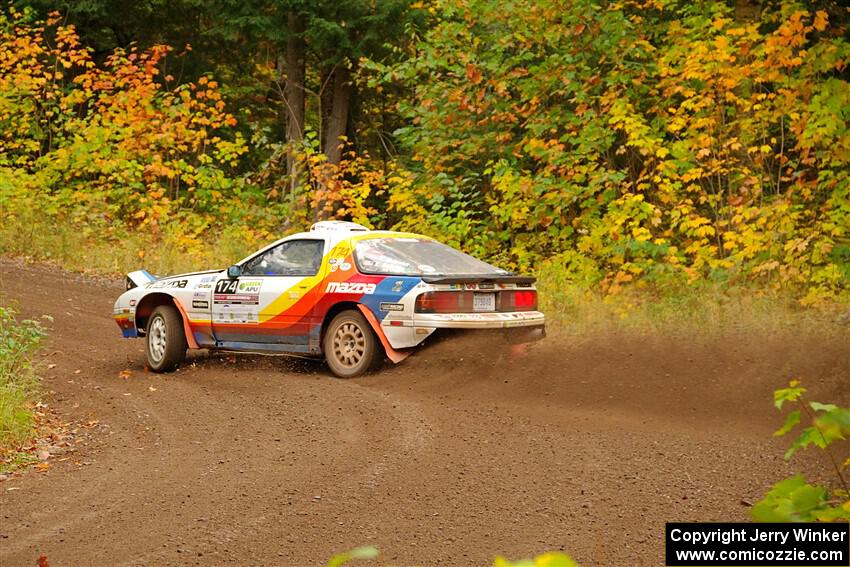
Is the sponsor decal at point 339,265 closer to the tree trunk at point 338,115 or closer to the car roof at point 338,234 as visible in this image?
the car roof at point 338,234

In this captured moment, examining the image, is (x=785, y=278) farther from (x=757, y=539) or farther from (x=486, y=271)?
(x=757, y=539)

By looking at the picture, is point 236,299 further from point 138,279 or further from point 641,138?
point 641,138

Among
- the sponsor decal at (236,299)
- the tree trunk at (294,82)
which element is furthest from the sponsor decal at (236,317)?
the tree trunk at (294,82)

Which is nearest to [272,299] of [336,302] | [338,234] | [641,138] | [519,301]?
[336,302]

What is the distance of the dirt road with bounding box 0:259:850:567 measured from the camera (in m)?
5.91

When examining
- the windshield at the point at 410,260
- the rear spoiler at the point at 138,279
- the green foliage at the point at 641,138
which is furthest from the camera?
the green foliage at the point at 641,138

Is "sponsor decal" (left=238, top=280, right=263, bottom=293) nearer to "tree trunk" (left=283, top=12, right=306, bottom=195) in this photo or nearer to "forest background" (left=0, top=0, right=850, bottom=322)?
"forest background" (left=0, top=0, right=850, bottom=322)

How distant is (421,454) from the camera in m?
7.95

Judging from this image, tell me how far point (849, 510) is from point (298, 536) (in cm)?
314

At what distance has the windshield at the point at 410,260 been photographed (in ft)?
37.2

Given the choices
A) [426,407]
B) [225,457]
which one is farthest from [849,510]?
[426,407]

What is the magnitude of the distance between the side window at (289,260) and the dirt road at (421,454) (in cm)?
115

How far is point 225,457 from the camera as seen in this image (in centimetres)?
800

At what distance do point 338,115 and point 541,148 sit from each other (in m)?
9.80
